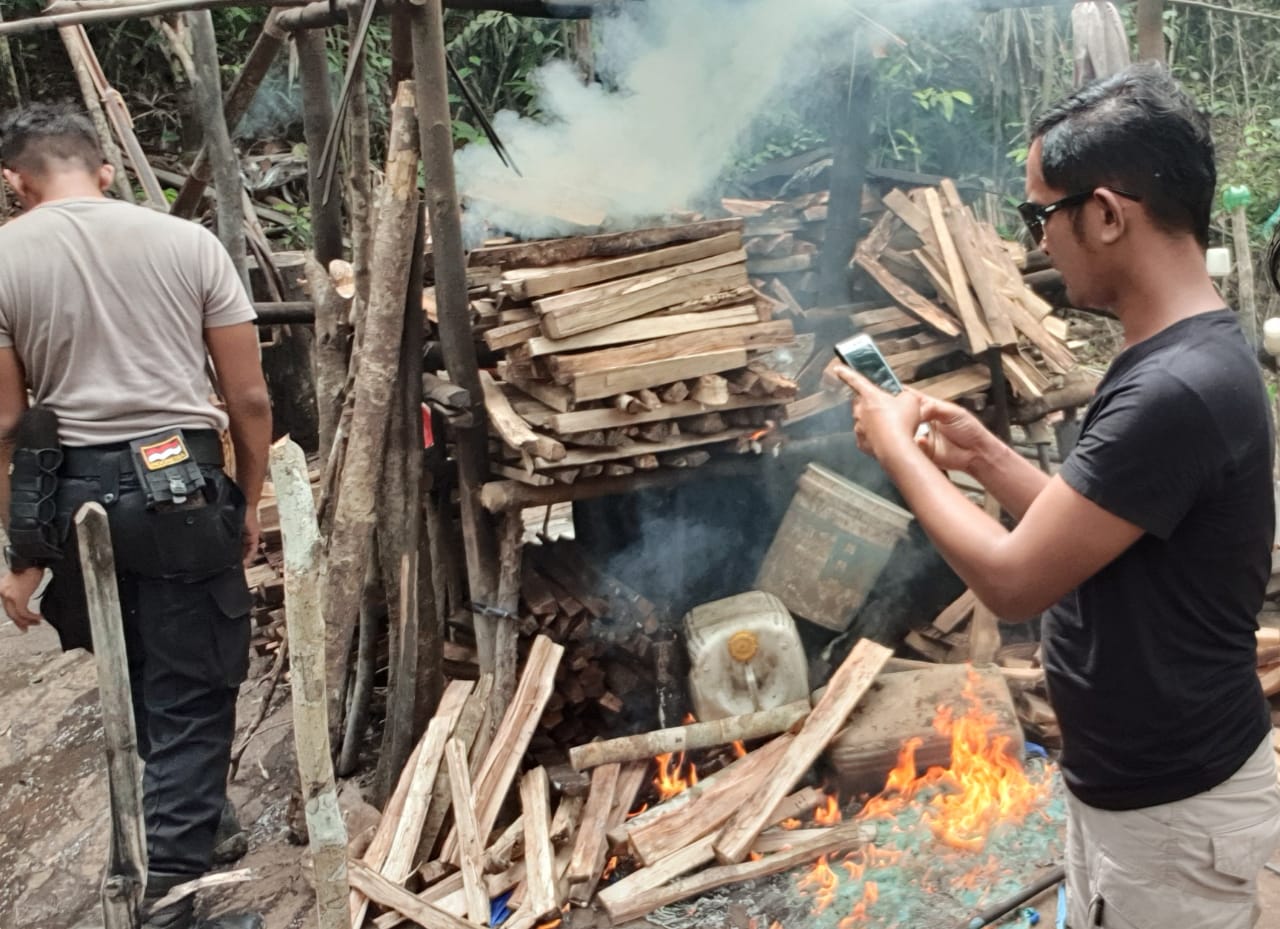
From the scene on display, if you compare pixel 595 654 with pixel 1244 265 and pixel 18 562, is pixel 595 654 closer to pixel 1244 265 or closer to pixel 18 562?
pixel 18 562

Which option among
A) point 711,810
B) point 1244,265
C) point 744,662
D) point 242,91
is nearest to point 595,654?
point 744,662

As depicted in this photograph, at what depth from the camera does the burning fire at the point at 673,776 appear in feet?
14.3

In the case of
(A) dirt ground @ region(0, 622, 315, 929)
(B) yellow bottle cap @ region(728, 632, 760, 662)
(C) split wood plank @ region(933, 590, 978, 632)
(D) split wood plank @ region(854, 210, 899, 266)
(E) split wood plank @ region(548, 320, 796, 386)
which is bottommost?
(A) dirt ground @ region(0, 622, 315, 929)

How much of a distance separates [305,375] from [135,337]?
6232 millimetres

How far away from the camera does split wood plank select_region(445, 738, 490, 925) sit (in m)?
3.65

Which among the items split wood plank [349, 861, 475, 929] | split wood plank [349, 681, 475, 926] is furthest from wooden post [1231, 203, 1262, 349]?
split wood plank [349, 861, 475, 929]

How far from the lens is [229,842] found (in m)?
4.30

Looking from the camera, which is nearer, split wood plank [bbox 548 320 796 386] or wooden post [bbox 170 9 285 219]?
split wood plank [bbox 548 320 796 386]

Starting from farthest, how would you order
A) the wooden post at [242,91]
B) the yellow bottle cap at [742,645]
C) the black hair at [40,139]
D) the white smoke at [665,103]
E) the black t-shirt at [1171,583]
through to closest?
1. the white smoke at [665,103]
2. the wooden post at [242,91]
3. the yellow bottle cap at [742,645]
4. the black hair at [40,139]
5. the black t-shirt at [1171,583]

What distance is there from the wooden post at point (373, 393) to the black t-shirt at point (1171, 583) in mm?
2924

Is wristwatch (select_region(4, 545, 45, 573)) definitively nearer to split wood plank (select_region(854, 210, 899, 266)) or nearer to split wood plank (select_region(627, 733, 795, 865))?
split wood plank (select_region(627, 733, 795, 865))

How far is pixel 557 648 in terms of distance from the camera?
14.4 ft

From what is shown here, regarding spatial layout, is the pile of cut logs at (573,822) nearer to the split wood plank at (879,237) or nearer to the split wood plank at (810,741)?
the split wood plank at (810,741)

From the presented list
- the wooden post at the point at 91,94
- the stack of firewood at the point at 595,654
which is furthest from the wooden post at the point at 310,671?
the wooden post at the point at 91,94
